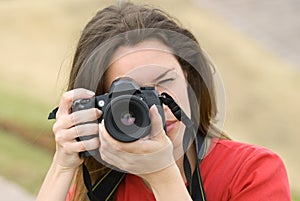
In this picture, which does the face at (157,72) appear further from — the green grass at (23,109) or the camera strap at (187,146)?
the green grass at (23,109)

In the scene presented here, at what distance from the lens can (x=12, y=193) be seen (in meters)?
3.41

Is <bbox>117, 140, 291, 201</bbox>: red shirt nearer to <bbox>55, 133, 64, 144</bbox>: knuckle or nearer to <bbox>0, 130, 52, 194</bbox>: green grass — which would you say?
<bbox>55, 133, 64, 144</bbox>: knuckle

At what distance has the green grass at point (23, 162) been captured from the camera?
357cm

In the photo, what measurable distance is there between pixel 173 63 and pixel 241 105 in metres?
3.37

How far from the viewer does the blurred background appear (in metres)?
3.93

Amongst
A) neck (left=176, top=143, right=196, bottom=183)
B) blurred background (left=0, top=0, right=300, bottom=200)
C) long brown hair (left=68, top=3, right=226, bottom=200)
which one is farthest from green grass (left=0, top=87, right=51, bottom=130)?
neck (left=176, top=143, right=196, bottom=183)

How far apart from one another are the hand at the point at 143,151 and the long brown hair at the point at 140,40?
0.21m

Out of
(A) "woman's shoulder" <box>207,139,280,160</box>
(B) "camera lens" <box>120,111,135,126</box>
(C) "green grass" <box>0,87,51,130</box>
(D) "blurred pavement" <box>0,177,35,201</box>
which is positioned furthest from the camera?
(C) "green grass" <box>0,87,51,130</box>

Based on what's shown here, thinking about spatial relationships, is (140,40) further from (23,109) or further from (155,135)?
(23,109)

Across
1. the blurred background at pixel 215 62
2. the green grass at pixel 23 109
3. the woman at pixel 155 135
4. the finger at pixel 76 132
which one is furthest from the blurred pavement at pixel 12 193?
the finger at pixel 76 132

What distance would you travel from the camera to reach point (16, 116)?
4.18 m

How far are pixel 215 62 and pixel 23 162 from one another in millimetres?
1696

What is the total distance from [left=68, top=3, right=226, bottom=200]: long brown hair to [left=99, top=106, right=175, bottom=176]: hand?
214 mm

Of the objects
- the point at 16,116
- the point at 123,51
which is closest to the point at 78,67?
the point at 123,51
